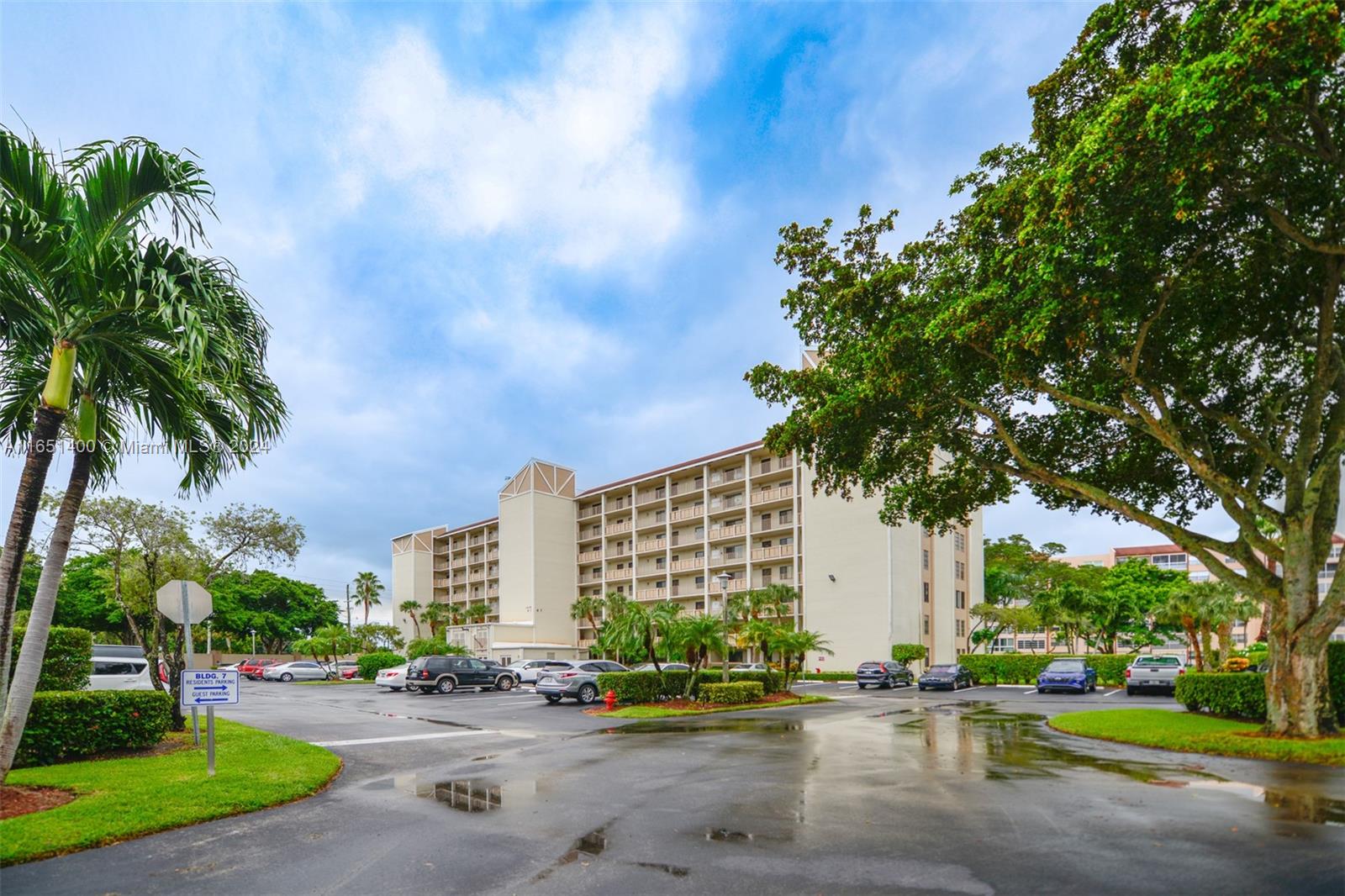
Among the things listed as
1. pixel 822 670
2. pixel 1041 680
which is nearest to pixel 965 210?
pixel 1041 680

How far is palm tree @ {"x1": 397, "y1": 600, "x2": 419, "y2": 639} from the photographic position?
264ft

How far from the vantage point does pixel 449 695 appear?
31.8m

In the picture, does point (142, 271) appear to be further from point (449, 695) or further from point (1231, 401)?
point (449, 695)

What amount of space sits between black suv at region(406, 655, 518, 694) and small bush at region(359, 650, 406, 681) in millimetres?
17327

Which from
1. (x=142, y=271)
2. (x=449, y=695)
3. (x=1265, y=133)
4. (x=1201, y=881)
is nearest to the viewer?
(x=1201, y=881)

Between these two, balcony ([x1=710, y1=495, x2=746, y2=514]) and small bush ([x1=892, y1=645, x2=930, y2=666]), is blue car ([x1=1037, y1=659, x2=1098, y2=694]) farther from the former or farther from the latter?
balcony ([x1=710, y1=495, x2=746, y2=514])

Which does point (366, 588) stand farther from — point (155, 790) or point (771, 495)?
point (155, 790)

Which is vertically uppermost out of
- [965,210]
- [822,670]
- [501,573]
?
[965,210]

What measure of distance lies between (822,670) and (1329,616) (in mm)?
36102

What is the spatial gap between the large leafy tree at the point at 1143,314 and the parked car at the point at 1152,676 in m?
14.5

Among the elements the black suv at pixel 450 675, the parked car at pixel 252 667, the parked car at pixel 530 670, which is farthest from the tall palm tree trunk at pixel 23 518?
the parked car at pixel 252 667

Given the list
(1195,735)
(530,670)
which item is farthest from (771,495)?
(1195,735)

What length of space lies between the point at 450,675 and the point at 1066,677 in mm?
27061

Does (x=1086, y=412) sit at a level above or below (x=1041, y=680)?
above
